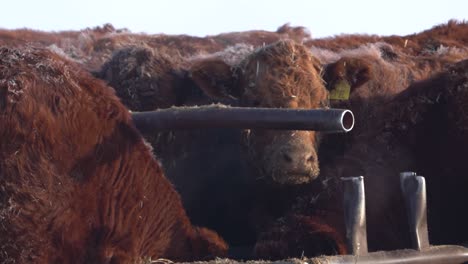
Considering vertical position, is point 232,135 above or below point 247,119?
below

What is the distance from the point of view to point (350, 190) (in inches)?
135

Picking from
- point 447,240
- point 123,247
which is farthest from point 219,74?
point 123,247

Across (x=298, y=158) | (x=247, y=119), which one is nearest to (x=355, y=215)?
(x=247, y=119)

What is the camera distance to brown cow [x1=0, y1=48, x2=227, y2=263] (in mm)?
3250

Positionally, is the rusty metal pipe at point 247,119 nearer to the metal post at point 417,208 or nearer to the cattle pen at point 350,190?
the cattle pen at point 350,190

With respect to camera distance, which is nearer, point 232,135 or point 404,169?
point 404,169

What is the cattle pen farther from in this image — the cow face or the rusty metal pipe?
the cow face

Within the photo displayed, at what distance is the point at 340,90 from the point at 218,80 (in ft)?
3.16

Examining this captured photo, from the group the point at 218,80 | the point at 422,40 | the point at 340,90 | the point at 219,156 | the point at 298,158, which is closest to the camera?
the point at 298,158

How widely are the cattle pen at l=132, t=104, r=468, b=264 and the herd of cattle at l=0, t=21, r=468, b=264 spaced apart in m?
0.31

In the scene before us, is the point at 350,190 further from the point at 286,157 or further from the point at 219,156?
the point at 219,156

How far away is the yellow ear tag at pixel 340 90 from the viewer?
654cm

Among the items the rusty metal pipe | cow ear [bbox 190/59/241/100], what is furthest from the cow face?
the rusty metal pipe

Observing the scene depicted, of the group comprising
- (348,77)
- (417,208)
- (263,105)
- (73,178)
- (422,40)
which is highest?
(422,40)
